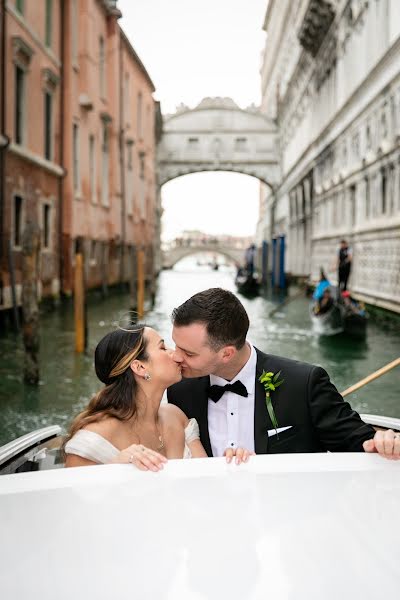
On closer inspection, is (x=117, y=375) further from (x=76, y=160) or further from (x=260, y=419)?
(x=76, y=160)

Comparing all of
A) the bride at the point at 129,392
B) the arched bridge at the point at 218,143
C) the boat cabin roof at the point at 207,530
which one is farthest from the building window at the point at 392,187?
the arched bridge at the point at 218,143

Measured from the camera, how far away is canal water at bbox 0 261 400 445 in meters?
5.43

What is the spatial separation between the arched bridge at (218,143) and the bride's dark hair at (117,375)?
91.3 ft

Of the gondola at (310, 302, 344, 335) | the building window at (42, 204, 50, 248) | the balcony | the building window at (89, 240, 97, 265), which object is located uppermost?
the balcony

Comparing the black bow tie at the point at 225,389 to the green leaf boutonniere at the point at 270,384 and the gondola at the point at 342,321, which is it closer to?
the green leaf boutonniere at the point at 270,384

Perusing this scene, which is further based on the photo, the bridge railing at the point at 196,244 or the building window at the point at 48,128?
the bridge railing at the point at 196,244

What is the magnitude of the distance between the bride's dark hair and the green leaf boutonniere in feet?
0.98

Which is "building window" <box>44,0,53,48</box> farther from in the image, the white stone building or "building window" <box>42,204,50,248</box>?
the white stone building

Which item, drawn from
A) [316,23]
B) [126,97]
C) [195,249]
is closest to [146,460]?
[316,23]

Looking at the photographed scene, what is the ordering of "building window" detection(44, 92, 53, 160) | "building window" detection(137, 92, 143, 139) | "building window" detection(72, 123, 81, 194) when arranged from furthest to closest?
"building window" detection(137, 92, 143, 139) → "building window" detection(72, 123, 81, 194) → "building window" detection(44, 92, 53, 160)

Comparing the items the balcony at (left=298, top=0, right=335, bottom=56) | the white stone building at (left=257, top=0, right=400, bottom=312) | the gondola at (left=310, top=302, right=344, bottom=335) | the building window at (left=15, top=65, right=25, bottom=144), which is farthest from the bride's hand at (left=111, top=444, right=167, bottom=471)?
the balcony at (left=298, top=0, right=335, bottom=56)

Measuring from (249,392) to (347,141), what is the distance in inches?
514

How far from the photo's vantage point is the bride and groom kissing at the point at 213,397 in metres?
1.73

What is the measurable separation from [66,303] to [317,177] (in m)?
7.91
